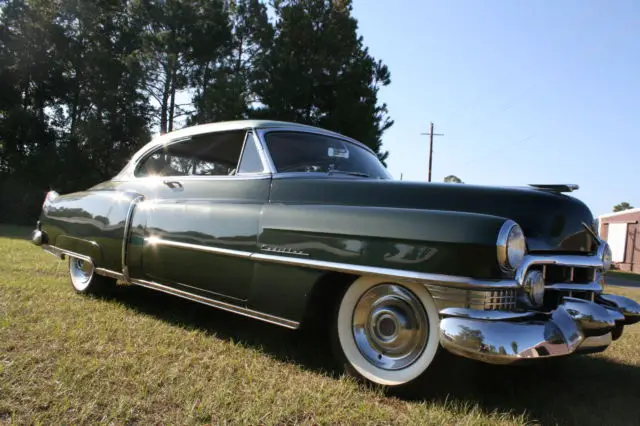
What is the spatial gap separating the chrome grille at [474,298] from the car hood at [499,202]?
330mm

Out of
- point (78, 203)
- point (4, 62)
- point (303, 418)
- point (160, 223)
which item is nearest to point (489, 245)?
point (303, 418)

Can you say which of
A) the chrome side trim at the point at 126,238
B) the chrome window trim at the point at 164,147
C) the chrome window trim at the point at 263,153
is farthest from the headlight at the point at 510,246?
the chrome side trim at the point at 126,238

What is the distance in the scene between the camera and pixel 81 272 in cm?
457

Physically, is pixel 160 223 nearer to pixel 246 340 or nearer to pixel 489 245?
pixel 246 340

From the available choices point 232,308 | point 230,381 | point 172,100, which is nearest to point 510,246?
point 230,381

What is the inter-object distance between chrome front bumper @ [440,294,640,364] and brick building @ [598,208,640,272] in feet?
90.5

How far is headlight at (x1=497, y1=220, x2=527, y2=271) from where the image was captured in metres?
Result: 2.11

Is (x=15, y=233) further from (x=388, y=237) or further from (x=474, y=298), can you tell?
(x=474, y=298)

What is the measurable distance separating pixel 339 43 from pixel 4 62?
16100mm

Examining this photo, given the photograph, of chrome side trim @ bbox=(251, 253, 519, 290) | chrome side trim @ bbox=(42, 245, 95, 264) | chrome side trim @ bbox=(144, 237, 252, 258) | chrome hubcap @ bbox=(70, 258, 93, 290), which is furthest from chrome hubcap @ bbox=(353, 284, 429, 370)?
chrome hubcap @ bbox=(70, 258, 93, 290)

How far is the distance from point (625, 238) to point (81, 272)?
29282 millimetres

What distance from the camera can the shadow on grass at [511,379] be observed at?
2.34 meters

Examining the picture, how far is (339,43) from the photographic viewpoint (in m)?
18.4

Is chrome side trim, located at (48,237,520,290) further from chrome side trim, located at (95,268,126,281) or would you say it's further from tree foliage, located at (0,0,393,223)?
tree foliage, located at (0,0,393,223)
